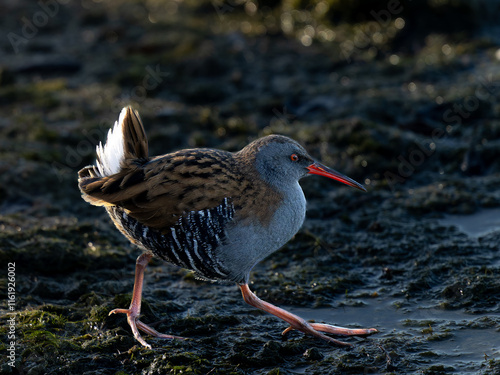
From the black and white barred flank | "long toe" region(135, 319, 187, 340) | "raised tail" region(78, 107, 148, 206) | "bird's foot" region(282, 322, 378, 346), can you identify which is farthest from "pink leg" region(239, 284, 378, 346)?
"raised tail" region(78, 107, 148, 206)

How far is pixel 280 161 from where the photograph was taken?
186 inches

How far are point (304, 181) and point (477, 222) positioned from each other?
1.81 meters

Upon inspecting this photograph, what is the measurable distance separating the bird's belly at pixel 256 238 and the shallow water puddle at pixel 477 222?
6.49ft

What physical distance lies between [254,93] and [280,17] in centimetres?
235

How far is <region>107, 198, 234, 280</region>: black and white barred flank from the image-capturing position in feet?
14.3

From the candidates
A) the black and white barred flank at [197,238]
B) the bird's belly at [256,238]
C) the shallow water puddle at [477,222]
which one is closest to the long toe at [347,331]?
the bird's belly at [256,238]

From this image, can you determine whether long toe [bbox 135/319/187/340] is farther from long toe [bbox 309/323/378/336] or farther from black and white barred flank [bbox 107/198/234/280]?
long toe [bbox 309/323/378/336]

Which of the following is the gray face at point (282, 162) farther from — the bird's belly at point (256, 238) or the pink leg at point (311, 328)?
the pink leg at point (311, 328)

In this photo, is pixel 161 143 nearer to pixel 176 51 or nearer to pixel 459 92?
pixel 176 51

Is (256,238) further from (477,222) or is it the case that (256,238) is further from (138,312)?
(477,222)

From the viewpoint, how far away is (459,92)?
7.76 meters

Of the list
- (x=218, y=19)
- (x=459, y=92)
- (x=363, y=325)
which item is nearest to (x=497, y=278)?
(x=363, y=325)

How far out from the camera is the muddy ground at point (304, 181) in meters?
4.43

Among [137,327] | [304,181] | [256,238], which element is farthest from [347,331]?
[304,181]
